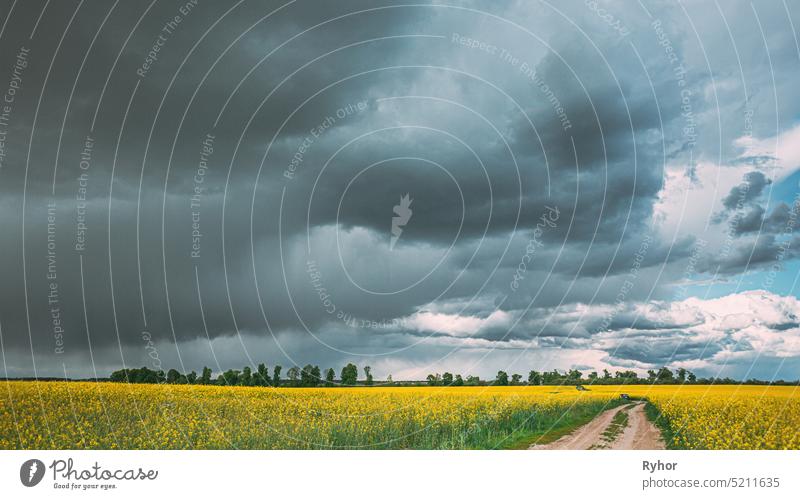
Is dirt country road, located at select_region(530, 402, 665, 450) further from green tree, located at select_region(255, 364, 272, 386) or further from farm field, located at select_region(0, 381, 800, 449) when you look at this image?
green tree, located at select_region(255, 364, 272, 386)

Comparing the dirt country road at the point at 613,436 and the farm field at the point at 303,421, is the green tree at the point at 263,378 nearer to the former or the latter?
the farm field at the point at 303,421

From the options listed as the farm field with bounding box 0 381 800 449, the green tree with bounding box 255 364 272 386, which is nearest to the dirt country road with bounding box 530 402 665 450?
the farm field with bounding box 0 381 800 449

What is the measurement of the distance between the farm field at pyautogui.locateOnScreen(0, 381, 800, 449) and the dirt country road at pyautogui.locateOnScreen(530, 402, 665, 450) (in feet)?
2.69

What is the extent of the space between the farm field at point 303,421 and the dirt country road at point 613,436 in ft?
2.69

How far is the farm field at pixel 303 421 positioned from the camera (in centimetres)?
1845

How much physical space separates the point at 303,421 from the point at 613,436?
585 inches

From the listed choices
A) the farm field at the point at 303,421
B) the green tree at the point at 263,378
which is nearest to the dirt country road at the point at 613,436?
the farm field at the point at 303,421

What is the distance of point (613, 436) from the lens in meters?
27.9

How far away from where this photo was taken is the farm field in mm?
18453

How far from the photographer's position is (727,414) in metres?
24.7
